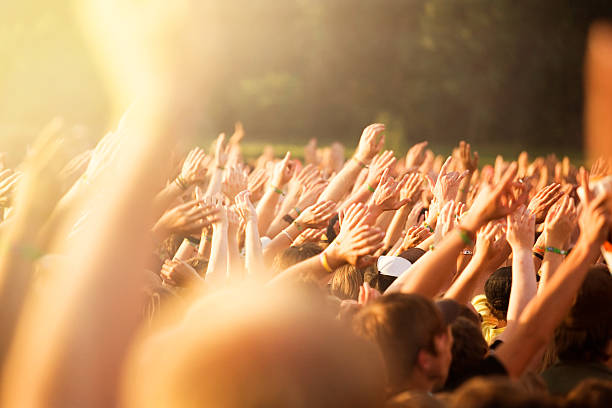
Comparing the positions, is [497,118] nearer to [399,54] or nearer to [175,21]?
[399,54]

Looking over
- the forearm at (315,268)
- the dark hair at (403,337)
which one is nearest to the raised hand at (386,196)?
the forearm at (315,268)

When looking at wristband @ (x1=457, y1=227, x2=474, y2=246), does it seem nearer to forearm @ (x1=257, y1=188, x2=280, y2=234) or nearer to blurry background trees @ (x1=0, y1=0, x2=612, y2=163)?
forearm @ (x1=257, y1=188, x2=280, y2=234)

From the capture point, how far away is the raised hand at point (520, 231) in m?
3.50

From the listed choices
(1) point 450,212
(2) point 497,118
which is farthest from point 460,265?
(2) point 497,118

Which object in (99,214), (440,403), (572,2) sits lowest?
(440,403)

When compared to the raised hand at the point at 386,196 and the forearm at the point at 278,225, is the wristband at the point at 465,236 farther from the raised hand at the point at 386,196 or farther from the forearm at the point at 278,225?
the forearm at the point at 278,225

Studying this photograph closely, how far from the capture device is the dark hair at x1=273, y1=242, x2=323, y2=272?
170 inches

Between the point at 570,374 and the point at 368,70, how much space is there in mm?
31222

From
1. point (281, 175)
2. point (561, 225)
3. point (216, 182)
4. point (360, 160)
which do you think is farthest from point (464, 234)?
point (216, 182)

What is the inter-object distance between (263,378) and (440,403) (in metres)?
0.90

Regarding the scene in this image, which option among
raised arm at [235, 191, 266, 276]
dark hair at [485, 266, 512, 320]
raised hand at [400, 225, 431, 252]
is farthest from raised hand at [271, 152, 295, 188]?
dark hair at [485, 266, 512, 320]

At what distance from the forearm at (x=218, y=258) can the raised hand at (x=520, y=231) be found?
1459mm

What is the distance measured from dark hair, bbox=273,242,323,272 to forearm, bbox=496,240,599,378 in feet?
5.42

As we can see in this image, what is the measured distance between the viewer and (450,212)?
441 centimetres
